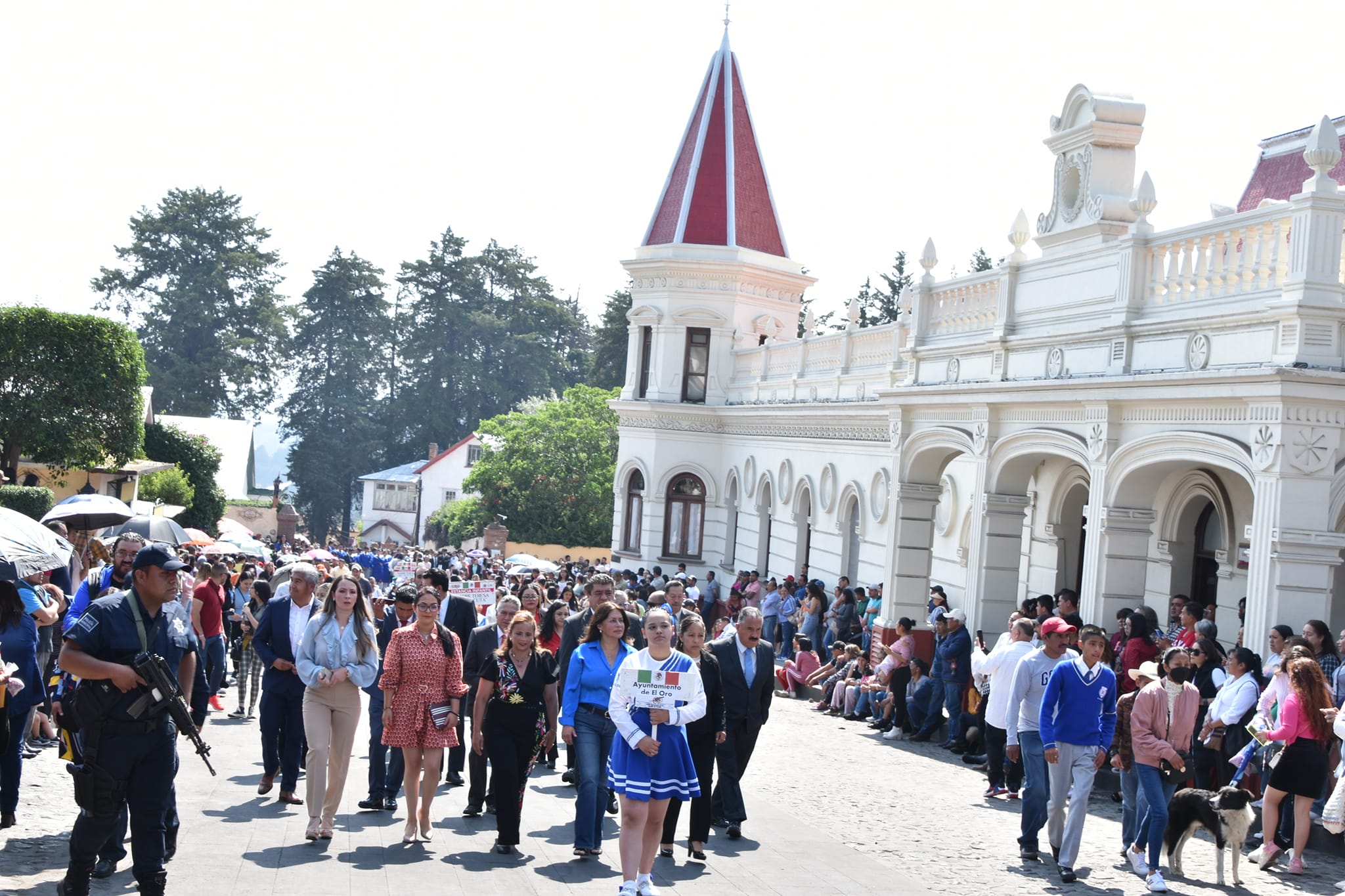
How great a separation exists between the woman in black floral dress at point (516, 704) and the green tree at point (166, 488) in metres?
38.1

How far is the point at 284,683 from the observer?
1049 cm

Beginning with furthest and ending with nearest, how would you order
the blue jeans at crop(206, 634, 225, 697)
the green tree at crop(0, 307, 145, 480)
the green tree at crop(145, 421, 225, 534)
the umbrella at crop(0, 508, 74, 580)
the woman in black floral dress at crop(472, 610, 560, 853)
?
the green tree at crop(145, 421, 225, 534)
the green tree at crop(0, 307, 145, 480)
the blue jeans at crop(206, 634, 225, 697)
the umbrella at crop(0, 508, 74, 580)
the woman in black floral dress at crop(472, 610, 560, 853)

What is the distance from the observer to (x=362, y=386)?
292ft

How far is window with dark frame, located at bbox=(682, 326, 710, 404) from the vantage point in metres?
35.9

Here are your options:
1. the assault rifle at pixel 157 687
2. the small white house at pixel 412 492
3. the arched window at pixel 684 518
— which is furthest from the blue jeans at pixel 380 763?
the small white house at pixel 412 492

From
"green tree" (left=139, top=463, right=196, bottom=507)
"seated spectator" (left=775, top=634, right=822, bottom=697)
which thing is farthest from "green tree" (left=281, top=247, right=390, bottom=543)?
"seated spectator" (left=775, top=634, right=822, bottom=697)

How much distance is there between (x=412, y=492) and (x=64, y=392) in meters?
45.5

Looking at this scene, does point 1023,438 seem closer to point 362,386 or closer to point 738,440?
point 738,440

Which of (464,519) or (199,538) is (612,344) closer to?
(464,519)

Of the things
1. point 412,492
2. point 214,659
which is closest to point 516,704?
point 214,659

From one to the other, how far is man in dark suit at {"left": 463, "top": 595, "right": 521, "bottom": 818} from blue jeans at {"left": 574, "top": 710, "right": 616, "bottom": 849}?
827 millimetres

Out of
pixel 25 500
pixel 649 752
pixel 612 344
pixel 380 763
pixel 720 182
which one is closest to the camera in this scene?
pixel 649 752

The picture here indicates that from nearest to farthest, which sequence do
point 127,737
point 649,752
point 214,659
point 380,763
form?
point 127,737
point 649,752
point 380,763
point 214,659

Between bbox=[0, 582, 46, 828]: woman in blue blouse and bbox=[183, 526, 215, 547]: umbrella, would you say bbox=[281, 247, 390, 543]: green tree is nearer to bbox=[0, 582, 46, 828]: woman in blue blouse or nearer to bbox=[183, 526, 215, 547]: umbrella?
bbox=[183, 526, 215, 547]: umbrella
